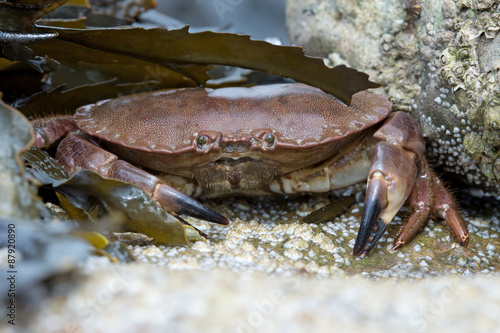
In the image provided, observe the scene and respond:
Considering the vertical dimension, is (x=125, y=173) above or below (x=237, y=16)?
below

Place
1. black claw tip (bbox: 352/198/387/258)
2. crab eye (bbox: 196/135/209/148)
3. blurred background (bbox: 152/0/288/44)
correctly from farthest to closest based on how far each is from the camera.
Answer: blurred background (bbox: 152/0/288/44) < crab eye (bbox: 196/135/209/148) < black claw tip (bbox: 352/198/387/258)

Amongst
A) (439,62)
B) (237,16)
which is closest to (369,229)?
(439,62)

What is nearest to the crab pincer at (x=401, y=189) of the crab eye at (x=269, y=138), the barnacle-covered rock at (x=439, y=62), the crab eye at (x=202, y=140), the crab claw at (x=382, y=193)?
the crab claw at (x=382, y=193)

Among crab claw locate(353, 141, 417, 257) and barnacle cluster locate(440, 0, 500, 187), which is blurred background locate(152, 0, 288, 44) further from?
crab claw locate(353, 141, 417, 257)

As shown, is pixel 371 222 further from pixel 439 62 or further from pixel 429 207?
pixel 439 62

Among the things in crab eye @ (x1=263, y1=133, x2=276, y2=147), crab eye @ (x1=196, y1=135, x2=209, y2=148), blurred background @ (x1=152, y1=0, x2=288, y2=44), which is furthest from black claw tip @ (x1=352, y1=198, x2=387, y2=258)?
blurred background @ (x1=152, y1=0, x2=288, y2=44)

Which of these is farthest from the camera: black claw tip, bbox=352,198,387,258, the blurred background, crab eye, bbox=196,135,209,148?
the blurred background

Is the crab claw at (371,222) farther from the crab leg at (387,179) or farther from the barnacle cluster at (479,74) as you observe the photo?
the barnacle cluster at (479,74)
